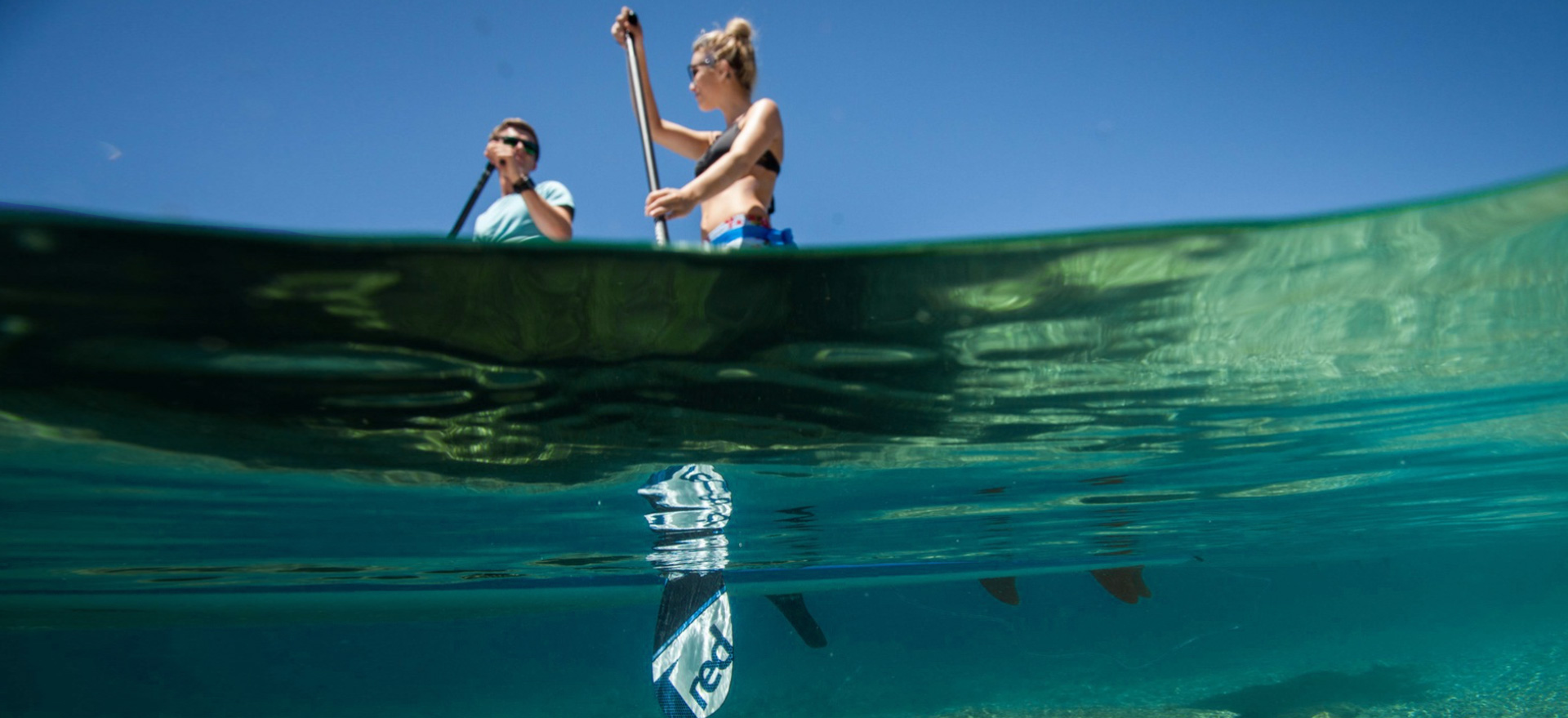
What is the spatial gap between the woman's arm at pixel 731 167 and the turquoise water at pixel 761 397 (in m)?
0.34

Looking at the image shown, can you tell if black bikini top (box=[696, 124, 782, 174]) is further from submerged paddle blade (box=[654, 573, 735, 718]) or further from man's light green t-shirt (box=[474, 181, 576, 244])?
submerged paddle blade (box=[654, 573, 735, 718])

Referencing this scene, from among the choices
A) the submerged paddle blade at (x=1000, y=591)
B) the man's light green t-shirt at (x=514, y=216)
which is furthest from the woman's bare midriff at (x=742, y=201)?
the submerged paddle blade at (x=1000, y=591)

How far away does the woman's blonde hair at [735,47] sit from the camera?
4.93 meters

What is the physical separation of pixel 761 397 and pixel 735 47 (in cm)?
262

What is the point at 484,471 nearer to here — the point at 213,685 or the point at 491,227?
the point at 491,227

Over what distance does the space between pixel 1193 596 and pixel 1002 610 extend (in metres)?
32.1

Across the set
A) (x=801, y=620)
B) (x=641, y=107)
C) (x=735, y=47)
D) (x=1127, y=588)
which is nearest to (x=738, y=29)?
(x=735, y=47)

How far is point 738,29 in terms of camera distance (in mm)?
4961

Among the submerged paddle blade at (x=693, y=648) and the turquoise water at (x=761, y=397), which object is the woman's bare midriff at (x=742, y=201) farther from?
the submerged paddle blade at (x=693, y=648)

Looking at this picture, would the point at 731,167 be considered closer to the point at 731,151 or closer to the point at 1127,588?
the point at 731,151

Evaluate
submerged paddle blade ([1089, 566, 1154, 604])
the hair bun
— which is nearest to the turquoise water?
submerged paddle blade ([1089, 566, 1154, 604])

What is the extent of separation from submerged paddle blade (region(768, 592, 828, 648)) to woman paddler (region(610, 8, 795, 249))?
10.1 meters

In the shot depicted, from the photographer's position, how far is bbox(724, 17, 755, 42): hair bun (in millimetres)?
4953

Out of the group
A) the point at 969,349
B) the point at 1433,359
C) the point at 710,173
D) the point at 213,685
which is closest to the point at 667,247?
the point at 710,173
